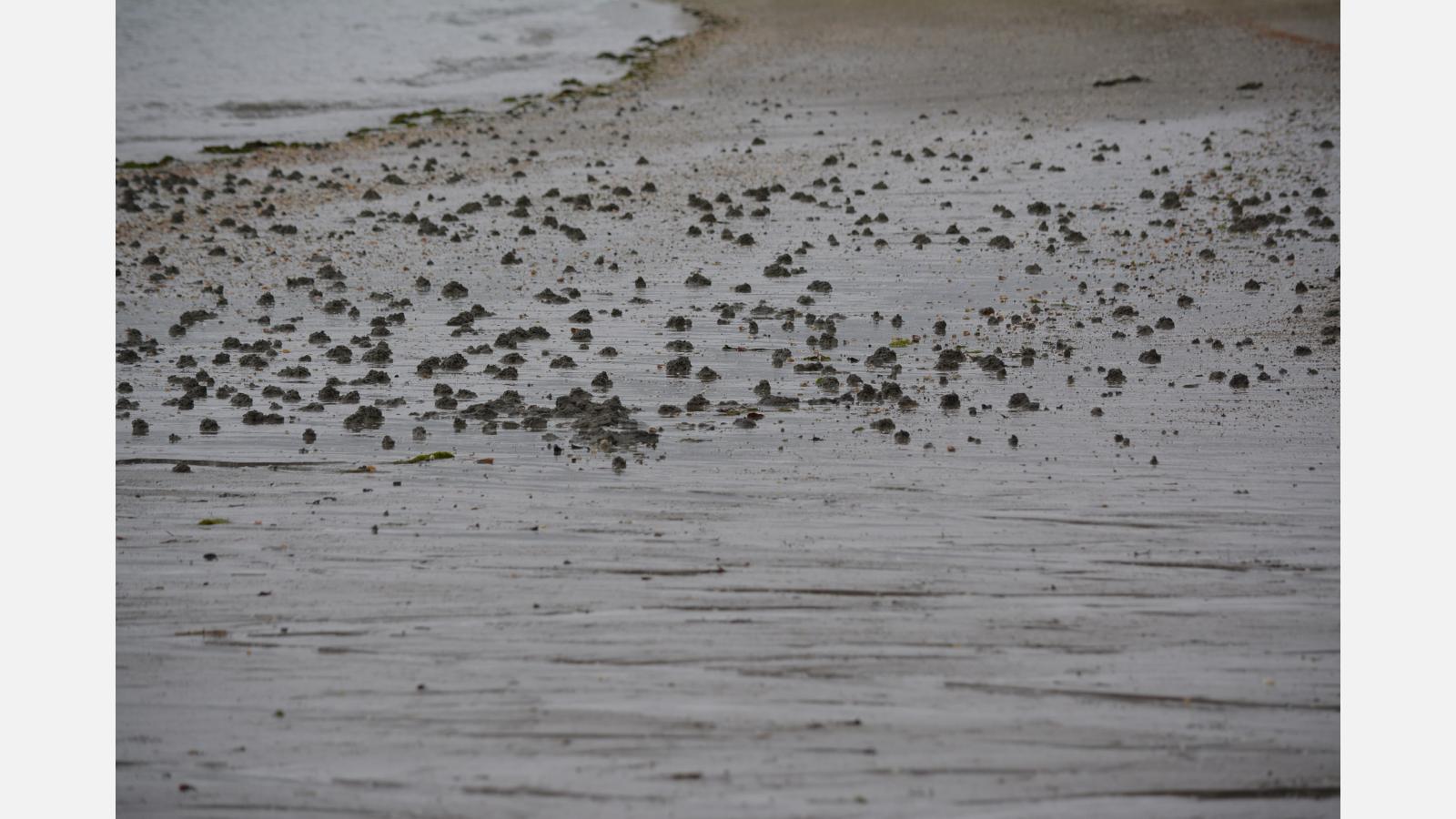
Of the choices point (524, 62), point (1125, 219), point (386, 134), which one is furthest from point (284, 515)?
point (524, 62)

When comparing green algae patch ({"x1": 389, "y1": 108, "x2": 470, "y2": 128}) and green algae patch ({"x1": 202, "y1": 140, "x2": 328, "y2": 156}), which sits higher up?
green algae patch ({"x1": 389, "y1": 108, "x2": 470, "y2": 128})

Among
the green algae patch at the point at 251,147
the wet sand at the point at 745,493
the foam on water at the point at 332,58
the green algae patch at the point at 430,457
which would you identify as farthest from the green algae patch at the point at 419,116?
the green algae patch at the point at 430,457

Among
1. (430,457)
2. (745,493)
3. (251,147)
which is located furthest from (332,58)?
(745,493)

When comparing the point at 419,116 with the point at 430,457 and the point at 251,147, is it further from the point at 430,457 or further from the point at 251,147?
the point at 430,457

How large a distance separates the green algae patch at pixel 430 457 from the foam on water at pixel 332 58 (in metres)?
7.28

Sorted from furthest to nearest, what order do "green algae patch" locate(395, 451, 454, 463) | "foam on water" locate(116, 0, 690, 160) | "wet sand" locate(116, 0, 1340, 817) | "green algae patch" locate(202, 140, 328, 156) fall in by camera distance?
"foam on water" locate(116, 0, 690, 160)
"green algae patch" locate(202, 140, 328, 156)
"green algae patch" locate(395, 451, 454, 463)
"wet sand" locate(116, 0, 1340, 817)

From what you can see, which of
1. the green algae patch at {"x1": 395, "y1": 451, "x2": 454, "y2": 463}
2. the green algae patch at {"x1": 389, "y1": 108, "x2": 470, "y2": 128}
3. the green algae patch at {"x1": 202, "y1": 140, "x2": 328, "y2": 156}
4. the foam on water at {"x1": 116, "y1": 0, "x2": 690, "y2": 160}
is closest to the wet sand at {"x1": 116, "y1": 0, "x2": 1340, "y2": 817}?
the green algae patch at {"x1": 395, "y1": 451, "x2": 454, "y2": 463}

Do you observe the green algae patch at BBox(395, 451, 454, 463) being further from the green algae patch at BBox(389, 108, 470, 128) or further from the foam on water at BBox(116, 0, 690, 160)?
the green algae patch at BBox(389, 108, 470, 128)

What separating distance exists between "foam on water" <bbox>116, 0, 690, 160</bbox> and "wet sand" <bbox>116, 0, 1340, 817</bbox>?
320 cm

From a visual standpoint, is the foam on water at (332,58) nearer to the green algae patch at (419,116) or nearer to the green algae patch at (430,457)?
the green algae patch at (419,116)

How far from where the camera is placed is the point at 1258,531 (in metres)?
3.50

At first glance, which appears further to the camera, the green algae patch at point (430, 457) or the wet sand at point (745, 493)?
the green algae patch at point (430, 457)

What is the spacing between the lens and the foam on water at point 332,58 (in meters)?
11.6

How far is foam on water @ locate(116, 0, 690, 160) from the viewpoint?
11648 mm
